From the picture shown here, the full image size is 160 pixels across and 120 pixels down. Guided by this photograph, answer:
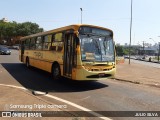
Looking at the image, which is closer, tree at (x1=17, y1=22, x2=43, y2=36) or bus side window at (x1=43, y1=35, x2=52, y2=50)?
bus side window at (x1=43, y1=35, x2=52, y2=50)

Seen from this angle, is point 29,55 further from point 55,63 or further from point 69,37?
point 69,37

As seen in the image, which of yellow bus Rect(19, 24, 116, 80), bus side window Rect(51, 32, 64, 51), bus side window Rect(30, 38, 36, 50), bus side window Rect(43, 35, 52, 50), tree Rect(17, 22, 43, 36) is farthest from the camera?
tree Rect(17, 22, 43, 36)

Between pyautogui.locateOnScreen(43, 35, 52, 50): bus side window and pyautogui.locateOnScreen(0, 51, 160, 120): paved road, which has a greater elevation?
pyautogui.locateOnScreen(43, 35, 52, 50): bus side window

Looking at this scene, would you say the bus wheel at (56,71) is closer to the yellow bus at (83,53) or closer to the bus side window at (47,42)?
the yellow bus at (83,53)

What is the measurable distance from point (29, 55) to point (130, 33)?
69.3 ft

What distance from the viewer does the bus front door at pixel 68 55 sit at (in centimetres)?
1296

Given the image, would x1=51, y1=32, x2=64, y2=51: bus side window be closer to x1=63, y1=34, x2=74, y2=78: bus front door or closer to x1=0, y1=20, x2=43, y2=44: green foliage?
x1=63, y1=34, x2=74, y2=78: bus front door

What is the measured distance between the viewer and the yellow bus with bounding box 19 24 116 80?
490 inches

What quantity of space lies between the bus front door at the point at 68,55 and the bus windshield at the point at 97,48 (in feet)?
2.11

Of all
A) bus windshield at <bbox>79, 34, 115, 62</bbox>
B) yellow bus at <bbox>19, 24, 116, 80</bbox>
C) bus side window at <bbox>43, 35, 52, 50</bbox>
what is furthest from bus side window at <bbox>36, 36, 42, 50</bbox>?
bus windshield at <bbox>79, 34, 115, 62</bbox>

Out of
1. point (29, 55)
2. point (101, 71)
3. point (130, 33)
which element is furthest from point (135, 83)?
point (130, 33)

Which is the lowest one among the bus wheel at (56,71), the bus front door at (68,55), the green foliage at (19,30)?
the bus wheel at (56,71)

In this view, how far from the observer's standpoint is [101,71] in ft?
42.4

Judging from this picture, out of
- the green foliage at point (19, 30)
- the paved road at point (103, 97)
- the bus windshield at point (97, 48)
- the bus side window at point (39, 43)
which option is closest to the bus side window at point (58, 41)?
Result: the bus windshield at point (97, 48)
